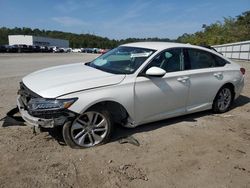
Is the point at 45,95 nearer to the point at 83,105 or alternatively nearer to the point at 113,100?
the point at 83,105

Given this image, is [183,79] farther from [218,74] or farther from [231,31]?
[231,31]

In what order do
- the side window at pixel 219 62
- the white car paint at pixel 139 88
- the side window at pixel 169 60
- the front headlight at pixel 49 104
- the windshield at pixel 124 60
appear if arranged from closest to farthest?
the front headlight at pixel 49 104 → the white car paint at pixel 139 88 → the windshield at pixel 124 60 → the side window at pixel 169 60 → the side window at pixel 219 62

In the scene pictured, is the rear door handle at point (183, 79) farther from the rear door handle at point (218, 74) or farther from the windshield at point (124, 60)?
the rear door handle at point (218, 74)

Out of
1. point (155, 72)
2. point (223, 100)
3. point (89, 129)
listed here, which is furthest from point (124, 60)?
point (223, 100)

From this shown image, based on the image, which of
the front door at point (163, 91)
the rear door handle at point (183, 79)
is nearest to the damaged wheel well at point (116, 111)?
the front door at point (163, 91)

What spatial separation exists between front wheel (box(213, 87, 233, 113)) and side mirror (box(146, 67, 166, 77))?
211 centimetres

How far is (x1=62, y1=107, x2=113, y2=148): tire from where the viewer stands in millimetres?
4309

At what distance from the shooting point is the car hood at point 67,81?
4.16 metres

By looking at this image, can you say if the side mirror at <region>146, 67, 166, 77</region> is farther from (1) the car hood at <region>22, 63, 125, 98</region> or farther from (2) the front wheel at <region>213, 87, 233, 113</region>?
(2) the front wheel at <region>213, 87, 233, 113</region>

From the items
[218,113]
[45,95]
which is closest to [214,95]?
[218,113]

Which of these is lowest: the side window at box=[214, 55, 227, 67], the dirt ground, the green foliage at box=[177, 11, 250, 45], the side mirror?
the dirt ground

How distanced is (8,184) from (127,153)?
169 cm

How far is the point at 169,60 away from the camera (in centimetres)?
540

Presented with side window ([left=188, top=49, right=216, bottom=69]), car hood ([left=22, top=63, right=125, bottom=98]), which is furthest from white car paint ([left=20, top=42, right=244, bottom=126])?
side window ([left=188, top=49, right=216, bottom=69])
